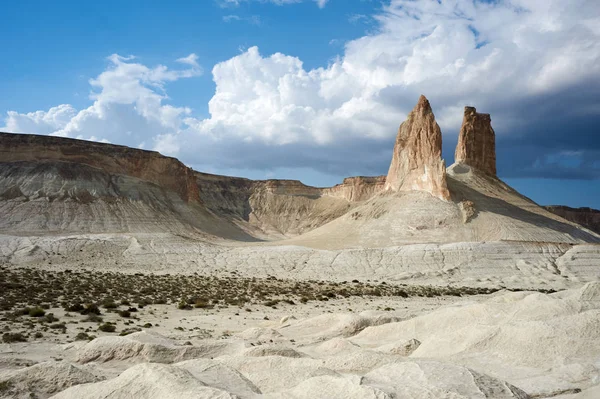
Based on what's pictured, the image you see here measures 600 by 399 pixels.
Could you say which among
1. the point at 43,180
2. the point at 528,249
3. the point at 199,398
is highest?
the point at 43,180

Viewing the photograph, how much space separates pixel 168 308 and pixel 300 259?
26.2 m

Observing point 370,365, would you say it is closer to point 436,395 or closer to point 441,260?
Result: point 436,395

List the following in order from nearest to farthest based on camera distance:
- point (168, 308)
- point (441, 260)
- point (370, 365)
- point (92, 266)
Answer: point (370, 365) → point (168, 308) → point (92, 266) → point (441, 260)

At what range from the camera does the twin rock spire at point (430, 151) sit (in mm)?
62000

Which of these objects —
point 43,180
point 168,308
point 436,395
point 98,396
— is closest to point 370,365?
point 436,395

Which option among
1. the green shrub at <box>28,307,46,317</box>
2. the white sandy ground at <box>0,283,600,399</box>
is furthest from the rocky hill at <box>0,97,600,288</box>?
the white sandy ground at <box>0,283,600,399</box>

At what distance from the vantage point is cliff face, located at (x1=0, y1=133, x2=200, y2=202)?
2832 inches

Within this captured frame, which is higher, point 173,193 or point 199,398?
point 173,193

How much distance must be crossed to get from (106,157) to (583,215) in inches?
3940

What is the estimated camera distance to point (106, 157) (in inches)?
3071

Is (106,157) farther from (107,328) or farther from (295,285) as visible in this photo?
(107,328)

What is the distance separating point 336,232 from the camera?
61.7 metres

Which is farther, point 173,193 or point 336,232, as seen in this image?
point 173,193

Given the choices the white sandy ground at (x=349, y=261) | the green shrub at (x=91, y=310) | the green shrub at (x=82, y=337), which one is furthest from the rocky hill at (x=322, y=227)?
the green shrub at (x=82, y=337)
